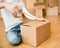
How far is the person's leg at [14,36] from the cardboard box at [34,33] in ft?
0.22

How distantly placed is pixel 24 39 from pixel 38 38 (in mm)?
198

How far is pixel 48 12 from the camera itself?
342 centimetres

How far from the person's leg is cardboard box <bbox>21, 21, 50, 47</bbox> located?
0.07 m

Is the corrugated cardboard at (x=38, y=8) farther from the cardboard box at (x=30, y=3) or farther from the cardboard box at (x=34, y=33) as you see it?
the cardboard box at (x=34, y=33)

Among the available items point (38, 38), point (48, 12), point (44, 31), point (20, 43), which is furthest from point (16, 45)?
point (48, 12)

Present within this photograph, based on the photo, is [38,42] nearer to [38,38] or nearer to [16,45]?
[38,38]

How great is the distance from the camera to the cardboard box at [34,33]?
4.87 feet

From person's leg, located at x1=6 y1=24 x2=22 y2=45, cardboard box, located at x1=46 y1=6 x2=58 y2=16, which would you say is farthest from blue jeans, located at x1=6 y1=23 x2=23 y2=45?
cardboard box, located at x1=46 y1=6 x2=58 y2=16

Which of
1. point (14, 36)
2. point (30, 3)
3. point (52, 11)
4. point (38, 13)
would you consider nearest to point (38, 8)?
point (38, 13)

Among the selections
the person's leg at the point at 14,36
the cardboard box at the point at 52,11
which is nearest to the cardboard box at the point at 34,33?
the person's leg at the point at 14,36

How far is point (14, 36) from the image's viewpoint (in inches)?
62.2

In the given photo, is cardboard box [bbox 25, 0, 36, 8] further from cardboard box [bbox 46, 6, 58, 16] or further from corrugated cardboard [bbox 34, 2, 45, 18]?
cardboard box [bbox 46, 6, 58, 16]

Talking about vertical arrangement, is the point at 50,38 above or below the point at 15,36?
below

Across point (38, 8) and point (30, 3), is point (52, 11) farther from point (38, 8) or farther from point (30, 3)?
point (30, 3)
